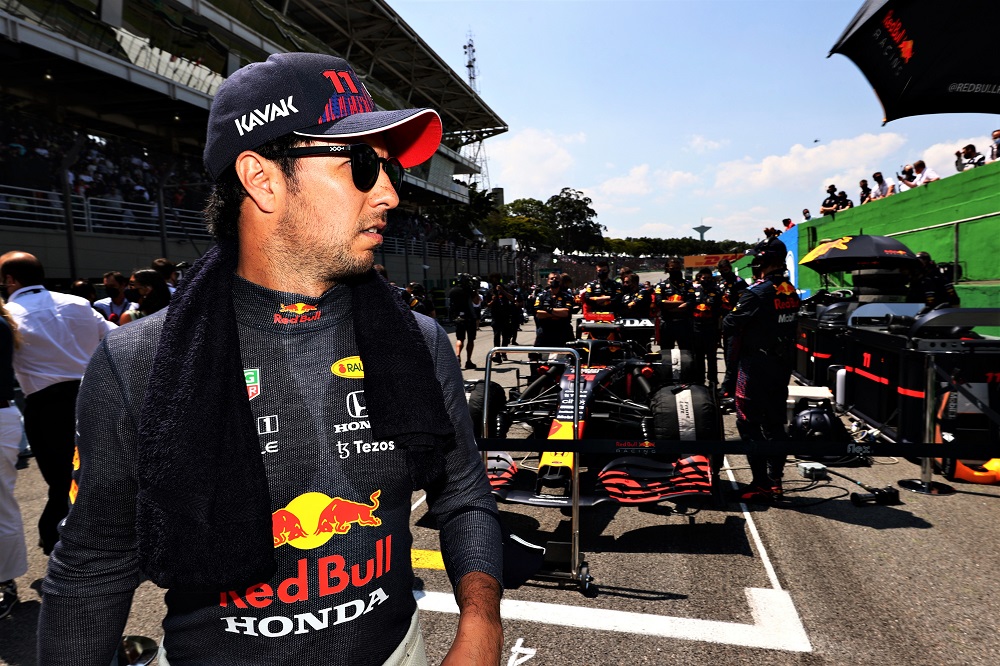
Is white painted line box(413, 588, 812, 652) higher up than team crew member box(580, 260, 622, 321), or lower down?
lower down

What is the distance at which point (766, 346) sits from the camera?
17.9 ft

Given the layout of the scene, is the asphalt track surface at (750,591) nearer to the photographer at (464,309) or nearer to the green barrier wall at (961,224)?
the green barrier wall at (961,224)

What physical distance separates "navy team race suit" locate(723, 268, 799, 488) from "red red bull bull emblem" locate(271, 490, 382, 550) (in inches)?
197

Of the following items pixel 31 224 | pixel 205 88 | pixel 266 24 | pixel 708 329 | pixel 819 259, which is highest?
pixel 266 24

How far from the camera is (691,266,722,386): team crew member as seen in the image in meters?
9.97

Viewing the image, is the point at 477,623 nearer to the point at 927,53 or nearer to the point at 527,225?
the point at 927,53

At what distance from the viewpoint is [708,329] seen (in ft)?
33.5

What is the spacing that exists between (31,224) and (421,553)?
14.4 metres

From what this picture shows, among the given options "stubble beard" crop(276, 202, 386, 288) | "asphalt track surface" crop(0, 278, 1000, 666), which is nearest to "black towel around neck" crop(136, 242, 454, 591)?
"stubble beard" crop(276, 202, 386, 288)

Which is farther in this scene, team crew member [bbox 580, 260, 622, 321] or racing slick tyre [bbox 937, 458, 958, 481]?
team crew member [bbox 580, 260, 622, 321]

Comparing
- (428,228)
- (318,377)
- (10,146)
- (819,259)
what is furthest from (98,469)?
(428,228)

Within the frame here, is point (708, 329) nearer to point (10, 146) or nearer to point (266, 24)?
point (10, 146)

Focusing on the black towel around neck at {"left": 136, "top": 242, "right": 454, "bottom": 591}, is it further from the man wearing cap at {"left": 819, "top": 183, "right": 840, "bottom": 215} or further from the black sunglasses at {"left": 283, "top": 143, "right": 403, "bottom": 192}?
the man wearing cap at {"left": 819, "top": 183, "right": 840, "bottom": 215}

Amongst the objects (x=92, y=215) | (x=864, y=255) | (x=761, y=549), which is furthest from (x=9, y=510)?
(x=92, y=215)
